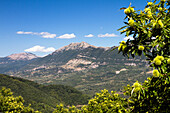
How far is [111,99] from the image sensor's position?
24.7 metres

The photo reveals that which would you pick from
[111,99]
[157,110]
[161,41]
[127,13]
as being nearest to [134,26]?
[127,13]

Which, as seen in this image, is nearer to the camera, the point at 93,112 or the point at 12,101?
the point at 93,112

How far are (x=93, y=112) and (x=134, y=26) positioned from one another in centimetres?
2282

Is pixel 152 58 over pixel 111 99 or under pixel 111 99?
over

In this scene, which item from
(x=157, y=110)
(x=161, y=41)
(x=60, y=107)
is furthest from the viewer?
(x=60, y=107)

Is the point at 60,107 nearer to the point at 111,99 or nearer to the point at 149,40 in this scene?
the point at 111,99

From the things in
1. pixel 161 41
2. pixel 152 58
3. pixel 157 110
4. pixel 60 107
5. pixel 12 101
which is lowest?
pixel 60 107

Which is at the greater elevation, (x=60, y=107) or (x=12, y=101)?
(x=12, y=101)

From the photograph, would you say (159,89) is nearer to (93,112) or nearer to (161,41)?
(161,41)

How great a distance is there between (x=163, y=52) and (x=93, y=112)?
22607 mm

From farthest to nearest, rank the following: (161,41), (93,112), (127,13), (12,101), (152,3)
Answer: (12,101), (93,112), (152,3), (127,13), (161,41)

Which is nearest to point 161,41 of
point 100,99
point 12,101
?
point 100,99

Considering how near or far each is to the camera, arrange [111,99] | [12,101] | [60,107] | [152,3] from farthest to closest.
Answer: [60,107] → [12,101] → [111,99] → [152,3]

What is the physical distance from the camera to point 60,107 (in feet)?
129
